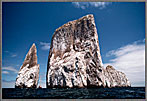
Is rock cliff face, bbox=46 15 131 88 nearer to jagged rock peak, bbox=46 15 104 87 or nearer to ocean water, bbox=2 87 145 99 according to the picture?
jagged rock peak, bbox=46 15 104 87

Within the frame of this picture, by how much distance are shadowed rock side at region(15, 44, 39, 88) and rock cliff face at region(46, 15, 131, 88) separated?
7325 millimetres

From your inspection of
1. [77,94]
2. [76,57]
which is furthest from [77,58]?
[77,94]

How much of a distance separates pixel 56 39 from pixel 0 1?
19.9 metres

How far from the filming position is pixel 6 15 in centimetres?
980

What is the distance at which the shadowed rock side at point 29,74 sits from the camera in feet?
98.3

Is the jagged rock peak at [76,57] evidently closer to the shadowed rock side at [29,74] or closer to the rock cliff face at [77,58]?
the rock cliff face at [77,58]

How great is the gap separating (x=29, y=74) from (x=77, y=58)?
13965mm

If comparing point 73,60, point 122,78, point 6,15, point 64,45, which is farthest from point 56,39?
point 122,78

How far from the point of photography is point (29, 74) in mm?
30641

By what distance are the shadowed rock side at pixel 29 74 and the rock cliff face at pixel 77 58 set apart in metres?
7.32

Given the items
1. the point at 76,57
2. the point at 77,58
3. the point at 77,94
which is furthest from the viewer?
the point at 76,57

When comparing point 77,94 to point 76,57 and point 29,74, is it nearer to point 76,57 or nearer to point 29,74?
point 76,57

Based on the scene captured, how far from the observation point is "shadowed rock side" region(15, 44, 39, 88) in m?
30.0

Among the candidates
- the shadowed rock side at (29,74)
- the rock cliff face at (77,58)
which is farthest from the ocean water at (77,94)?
the shadowed rock side at (29,74)
